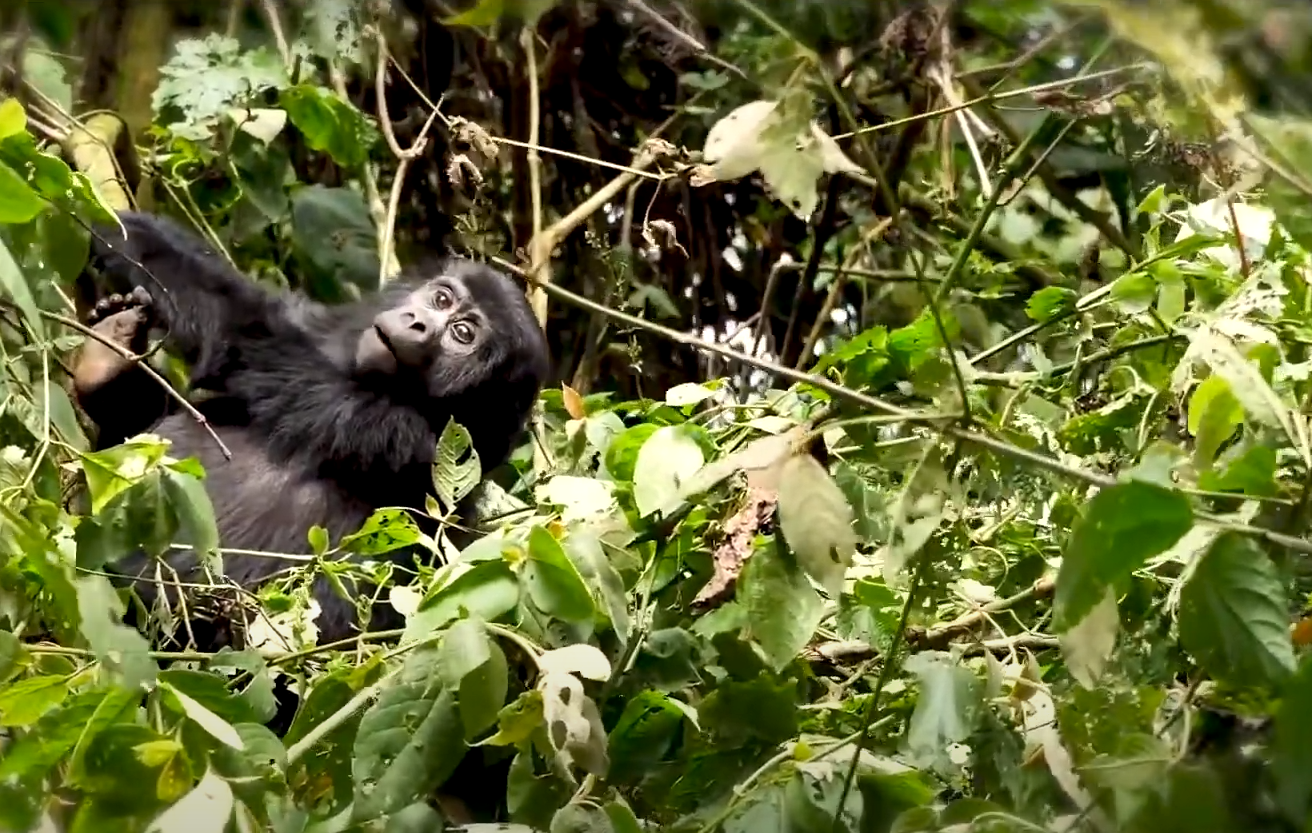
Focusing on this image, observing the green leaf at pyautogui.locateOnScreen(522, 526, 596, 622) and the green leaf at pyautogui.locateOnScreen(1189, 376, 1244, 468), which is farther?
the green leaf at pyautogui.locateOnScreen(522, 526, 596, 622)

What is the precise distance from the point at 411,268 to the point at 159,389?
44 cm

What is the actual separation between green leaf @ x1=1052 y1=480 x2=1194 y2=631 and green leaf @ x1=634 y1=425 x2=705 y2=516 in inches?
14.6

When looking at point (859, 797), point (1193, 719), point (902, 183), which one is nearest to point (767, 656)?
point (859, 797)

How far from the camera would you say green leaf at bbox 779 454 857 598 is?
2.78 ft

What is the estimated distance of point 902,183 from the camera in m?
2.20

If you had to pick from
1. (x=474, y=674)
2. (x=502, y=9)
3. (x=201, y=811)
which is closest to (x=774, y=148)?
(x=502, y=9)

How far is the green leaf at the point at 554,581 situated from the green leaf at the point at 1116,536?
1.19 feet

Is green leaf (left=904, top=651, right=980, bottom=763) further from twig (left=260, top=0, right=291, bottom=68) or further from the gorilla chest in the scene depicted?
twig (left=260, top=0, right=291, bottom=68)

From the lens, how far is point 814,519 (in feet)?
2.79

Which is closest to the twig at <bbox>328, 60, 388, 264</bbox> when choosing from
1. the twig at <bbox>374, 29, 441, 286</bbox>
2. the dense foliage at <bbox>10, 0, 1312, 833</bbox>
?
the twig at <bbox>374, 29, 441, 286</bbox>

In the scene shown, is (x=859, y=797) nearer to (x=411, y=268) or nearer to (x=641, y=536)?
(x=641, y=536)

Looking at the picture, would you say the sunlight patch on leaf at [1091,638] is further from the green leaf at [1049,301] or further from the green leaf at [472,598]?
the green leaf at [1049,301]

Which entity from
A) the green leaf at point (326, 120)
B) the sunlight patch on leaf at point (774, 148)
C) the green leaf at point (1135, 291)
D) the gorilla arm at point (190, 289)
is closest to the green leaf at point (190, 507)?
the sunlight patch on leaf at point (774, 148)

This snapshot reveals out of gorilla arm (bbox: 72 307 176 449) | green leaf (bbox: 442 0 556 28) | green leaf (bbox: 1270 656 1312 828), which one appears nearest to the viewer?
green leaf (bbox: 1270 656 1312 828)
